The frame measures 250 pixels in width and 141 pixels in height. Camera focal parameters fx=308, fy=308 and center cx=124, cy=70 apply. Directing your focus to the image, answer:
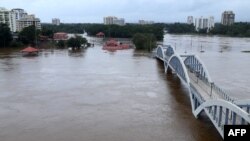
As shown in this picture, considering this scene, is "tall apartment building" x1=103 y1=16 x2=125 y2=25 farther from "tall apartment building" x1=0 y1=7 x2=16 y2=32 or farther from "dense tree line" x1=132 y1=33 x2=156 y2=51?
"dense tree line" x1=132 y1=33 x2=156 y2=51

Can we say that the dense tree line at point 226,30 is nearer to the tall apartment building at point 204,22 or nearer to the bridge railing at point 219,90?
the tall apartment building at point 204,22

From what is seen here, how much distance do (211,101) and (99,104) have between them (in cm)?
693

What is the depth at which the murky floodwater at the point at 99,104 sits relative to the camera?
13.1 m

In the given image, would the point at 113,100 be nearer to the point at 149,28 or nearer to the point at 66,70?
the point at 66,70

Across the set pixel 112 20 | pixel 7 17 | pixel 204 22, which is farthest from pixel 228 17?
pixel 7 17

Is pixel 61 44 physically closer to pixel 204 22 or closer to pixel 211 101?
pixel 211 101

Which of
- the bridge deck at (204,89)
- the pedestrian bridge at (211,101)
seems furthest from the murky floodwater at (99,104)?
the bridge deck at (204,89)

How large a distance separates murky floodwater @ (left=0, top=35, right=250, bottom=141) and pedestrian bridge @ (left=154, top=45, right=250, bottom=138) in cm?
87

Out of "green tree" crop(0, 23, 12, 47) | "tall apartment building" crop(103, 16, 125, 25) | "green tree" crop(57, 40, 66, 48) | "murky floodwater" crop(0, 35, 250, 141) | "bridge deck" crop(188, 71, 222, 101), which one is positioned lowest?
"murky floodwater" crop(0, 35, 250, 141)

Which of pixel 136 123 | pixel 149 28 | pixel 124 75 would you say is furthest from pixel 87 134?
pixel 149 28

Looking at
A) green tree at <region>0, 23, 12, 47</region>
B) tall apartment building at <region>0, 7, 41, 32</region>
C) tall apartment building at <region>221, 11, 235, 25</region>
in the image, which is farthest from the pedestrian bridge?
tall apartment building at <region>221, 11, 235, 25</region>

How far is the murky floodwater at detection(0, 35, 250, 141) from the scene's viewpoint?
1314 cm

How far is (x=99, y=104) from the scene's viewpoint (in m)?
17.2

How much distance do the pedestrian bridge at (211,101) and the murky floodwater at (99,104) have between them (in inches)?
34.2
